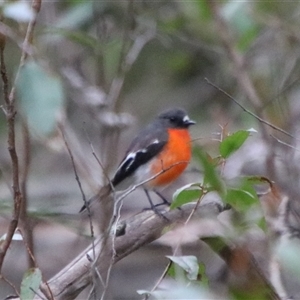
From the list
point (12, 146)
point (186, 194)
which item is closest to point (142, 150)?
point (186, 194)

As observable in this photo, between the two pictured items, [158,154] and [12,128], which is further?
[158,154]

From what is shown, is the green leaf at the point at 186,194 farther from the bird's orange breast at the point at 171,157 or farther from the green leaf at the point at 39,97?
the bird's orange breast at the point at 171,157

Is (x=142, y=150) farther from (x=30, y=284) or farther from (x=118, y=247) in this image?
(x=30, y=284)

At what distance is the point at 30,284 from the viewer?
1998 mm

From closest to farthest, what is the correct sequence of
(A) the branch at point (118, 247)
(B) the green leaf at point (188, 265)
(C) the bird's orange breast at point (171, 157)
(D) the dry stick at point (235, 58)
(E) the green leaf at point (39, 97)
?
(E) the green leaf at point (39, 97) → (B) the green leaf at point (188, 265) → (A) the branch at point (118, 247) → (D) the dry stick at point (235, 58) → (C) the bird's orange breast at point (171, 157)

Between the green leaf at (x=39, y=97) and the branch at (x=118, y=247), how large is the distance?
1.83 feet

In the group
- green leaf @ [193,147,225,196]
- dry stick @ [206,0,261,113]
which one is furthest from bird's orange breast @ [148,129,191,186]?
green leaf @ [193,147,225,196]

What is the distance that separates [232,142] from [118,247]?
795mm

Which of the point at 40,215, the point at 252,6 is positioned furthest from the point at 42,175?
the point at 40,215

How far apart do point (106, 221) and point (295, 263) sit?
0.61 m

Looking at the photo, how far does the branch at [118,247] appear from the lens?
2559 mm

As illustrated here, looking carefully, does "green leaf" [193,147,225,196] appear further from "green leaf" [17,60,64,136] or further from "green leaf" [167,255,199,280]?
"green leaf" [17,60,64,136]

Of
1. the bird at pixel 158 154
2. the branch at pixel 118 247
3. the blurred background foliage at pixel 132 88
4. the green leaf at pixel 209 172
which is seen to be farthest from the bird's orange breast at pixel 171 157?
the green leaf at pixel 209 172

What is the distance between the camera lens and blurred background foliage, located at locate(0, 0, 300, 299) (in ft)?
9.07
